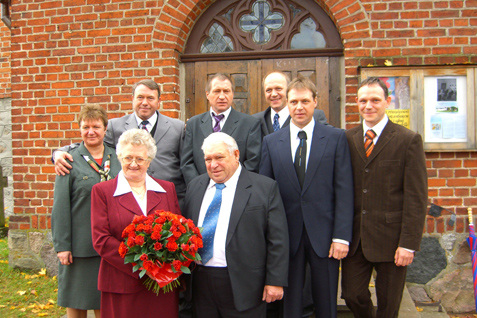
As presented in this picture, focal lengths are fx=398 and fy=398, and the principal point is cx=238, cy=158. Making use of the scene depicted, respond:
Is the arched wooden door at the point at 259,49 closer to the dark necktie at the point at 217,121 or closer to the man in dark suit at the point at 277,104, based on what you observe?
the man in dark suit at the point at 277,104

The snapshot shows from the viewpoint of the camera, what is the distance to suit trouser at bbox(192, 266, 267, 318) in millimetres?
2637

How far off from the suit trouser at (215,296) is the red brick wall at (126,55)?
112 inches

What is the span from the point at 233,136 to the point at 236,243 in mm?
1050

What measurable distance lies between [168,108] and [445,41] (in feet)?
11.2

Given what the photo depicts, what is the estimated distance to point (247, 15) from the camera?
5.26m

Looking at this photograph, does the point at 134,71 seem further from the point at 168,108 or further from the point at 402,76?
the point at 402,76

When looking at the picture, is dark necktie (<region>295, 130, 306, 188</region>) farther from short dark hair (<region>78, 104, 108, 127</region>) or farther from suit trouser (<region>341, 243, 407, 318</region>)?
short dark hair (<region>78, 104, 108, 127</region>)

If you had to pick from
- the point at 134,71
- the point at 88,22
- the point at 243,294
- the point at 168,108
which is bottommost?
the point at 243,294

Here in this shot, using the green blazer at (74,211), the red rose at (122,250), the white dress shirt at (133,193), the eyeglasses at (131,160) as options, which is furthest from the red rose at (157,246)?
the green blazer at (74,211)

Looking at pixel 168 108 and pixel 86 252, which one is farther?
pixel 168 108

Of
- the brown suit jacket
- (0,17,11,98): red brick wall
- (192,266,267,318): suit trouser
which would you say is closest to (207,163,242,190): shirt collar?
(192,266,267,318): suit trouser

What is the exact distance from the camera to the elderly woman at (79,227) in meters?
2.99

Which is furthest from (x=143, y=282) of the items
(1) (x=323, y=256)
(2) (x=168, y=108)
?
(2) (x=168, y=108)

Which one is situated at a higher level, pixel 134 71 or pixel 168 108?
pixel 134 71
